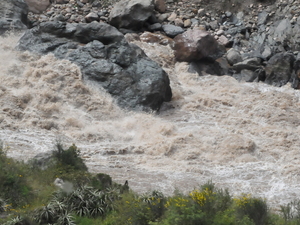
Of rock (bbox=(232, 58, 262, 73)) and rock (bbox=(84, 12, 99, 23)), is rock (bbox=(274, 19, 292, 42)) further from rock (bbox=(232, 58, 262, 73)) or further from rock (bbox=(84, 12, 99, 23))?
rock (bbox=(84, 12, 99, 23))

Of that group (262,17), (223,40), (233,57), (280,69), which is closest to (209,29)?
(223,40)

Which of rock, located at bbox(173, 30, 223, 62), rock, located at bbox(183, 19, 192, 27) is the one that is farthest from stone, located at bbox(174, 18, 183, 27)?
rock, located at bbox(173, 30, 223, 62)

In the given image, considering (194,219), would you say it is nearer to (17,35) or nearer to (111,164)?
(111,164)

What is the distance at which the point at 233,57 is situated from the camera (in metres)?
23.4

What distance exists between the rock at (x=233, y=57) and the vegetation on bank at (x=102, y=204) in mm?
13808

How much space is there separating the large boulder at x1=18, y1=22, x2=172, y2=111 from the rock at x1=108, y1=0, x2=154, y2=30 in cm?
451

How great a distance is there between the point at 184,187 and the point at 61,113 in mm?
6309

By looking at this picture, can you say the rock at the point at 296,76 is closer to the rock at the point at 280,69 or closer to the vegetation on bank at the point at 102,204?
the rock at the point at 280,69

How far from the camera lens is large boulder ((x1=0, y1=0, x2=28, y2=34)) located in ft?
76.1

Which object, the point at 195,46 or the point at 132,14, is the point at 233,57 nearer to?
the point at 195,46

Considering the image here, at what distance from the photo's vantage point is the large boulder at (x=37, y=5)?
27309 mm

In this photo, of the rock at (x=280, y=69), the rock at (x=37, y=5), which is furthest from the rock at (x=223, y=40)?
the rock at (x=37, y=5)

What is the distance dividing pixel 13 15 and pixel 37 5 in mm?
3570

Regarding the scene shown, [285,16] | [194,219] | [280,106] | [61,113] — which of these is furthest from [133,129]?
[285,16]
